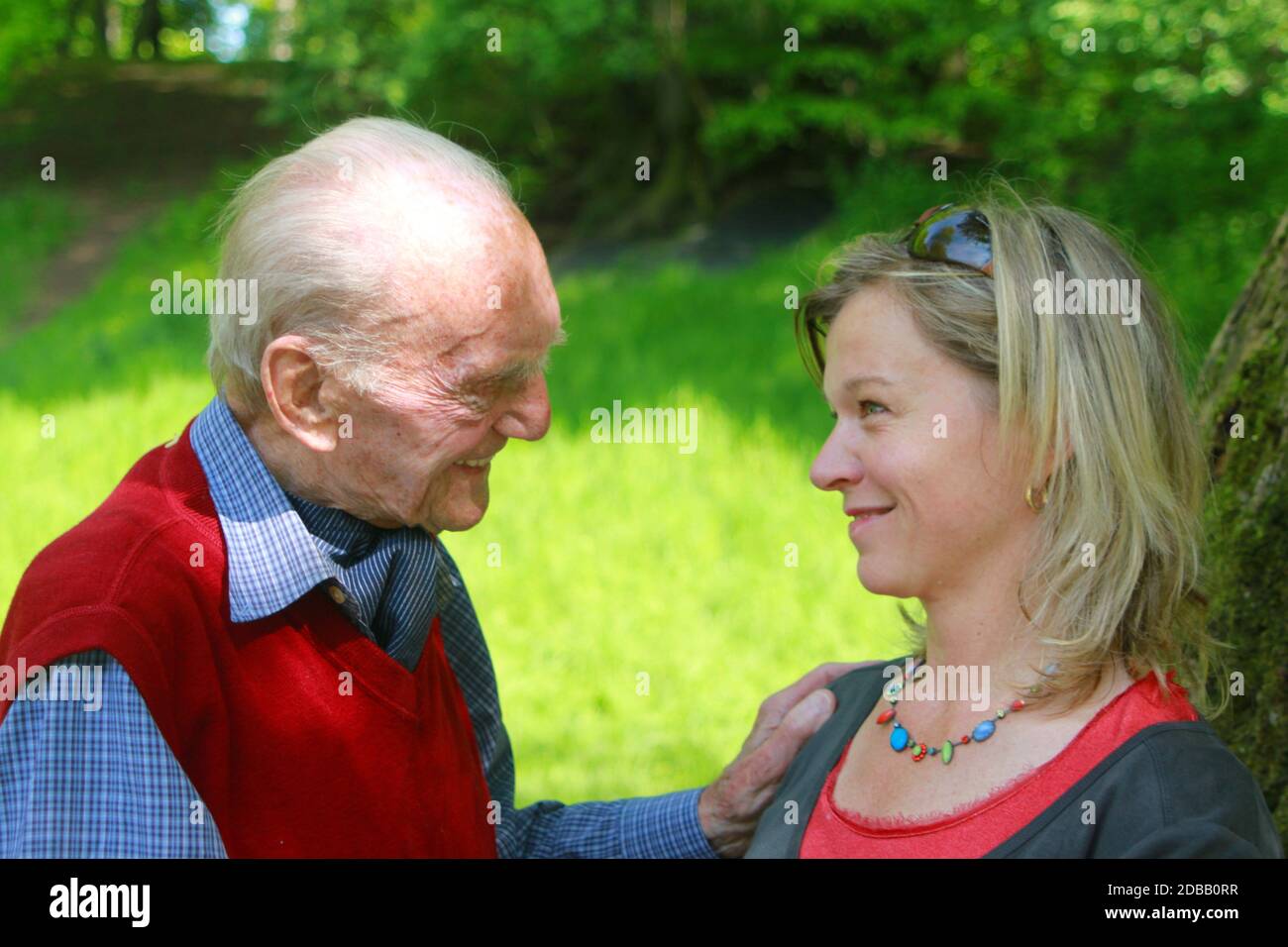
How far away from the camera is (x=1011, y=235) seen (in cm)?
206

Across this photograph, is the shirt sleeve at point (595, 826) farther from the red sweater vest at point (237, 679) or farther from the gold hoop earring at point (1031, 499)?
the gold hoop earring at point (1031, 499)

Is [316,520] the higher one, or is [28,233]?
[28,233]

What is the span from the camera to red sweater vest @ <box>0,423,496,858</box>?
6.23ft

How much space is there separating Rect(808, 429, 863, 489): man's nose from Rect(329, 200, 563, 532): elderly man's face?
0.46 m

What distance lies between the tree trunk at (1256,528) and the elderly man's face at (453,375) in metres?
1.23

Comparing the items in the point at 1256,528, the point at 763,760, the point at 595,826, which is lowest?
the point at 595,826

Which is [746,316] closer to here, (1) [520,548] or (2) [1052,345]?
(1) [520,548]

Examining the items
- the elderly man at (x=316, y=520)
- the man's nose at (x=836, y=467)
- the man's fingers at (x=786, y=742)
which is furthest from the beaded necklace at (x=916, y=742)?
the elderly man at (x=316, y=520)

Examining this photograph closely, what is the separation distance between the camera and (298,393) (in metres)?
2.12

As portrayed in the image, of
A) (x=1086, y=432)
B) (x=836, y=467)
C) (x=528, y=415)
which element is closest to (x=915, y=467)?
(x=836, y=467)

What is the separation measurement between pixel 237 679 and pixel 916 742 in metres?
1.00

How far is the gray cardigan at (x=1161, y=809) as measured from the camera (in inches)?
67.9

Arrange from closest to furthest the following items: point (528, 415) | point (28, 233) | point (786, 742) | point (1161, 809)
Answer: point (1161, 809) < point (528, 415) < point (786, 742) < point (28, 233)

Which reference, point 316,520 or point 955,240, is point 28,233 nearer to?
point 316,520
